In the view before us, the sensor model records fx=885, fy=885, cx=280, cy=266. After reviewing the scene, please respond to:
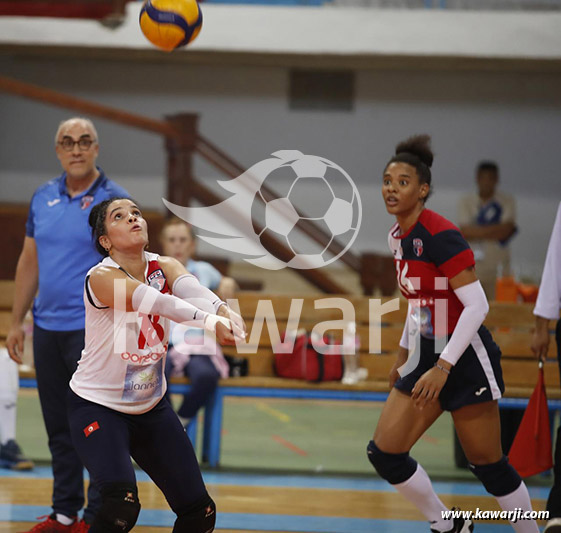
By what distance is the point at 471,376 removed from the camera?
3650 millimetres

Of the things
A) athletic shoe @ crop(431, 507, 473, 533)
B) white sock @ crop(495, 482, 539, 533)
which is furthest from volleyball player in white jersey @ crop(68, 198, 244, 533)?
white sock @ crop(495, 482, 539, 533)

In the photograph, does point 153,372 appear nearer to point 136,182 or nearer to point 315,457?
point 315,457

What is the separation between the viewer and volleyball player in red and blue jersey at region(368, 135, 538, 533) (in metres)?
3.59

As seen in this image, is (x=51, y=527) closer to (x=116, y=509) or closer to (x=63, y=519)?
(x=63, y=519)

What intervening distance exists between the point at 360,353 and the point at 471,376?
9.02 ft

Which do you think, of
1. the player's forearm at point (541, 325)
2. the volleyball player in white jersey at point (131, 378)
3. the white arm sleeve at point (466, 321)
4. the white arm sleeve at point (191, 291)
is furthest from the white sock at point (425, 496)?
the white arm sleeve at point (191, 291)

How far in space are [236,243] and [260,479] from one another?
8.47 meters

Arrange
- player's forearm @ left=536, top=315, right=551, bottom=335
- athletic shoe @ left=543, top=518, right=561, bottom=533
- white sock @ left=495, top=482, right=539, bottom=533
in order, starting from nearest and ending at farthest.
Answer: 1. athletic shoe @ left=543, top=518, right=561, bottom=533
2. white sock @ left=495, top=482, right=539, bottom=533
3. player's forearm @ left=536, top=315, right=551, bottom=335

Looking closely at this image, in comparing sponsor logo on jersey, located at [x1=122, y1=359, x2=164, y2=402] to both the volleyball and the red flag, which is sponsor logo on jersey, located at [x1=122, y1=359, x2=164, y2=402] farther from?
the volleyball

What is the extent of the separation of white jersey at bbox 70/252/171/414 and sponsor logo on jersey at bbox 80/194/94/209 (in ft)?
3.09

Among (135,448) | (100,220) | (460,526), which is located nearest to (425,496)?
(460,526)

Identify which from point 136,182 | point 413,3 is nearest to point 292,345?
point 413,3

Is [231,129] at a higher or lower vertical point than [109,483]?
higher

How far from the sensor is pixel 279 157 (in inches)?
618
